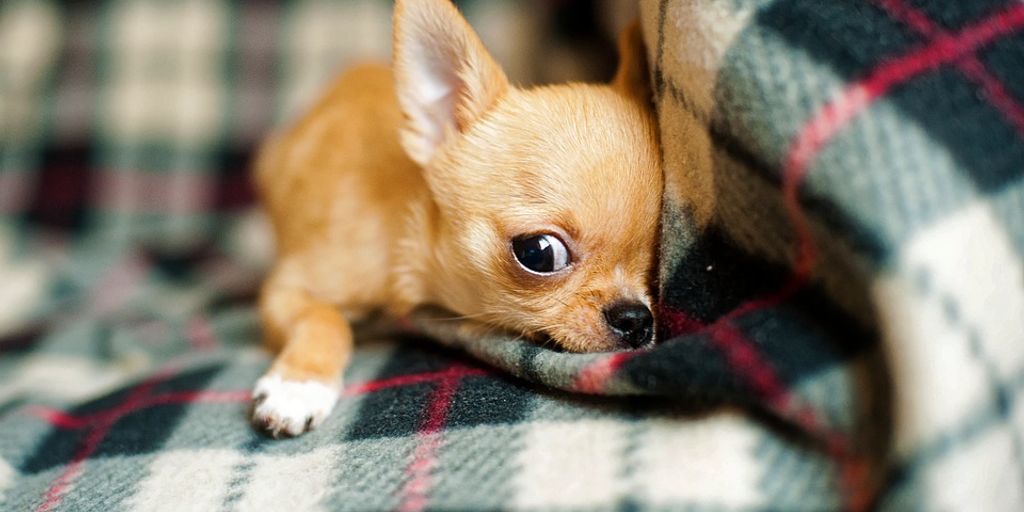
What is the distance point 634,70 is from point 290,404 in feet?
2.60

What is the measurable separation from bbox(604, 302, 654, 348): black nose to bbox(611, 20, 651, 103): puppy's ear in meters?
0.41

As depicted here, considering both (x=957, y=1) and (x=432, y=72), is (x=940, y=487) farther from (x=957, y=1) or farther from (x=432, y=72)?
(x=432, y=72)

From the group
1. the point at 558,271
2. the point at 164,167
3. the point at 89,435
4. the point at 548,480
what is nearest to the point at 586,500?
the point at 548,480

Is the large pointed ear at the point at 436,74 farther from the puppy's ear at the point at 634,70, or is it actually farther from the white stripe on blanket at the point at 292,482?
the white stripe on blanket at the point at 292,482

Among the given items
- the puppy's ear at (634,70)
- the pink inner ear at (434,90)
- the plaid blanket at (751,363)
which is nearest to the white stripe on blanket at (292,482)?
the plaid blanket at (751,363)

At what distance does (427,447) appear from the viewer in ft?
3.28

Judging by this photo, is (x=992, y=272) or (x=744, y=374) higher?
(x=992, y=272)

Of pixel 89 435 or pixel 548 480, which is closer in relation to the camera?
pixel 548 480

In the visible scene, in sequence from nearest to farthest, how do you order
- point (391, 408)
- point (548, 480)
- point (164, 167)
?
1. point (548, 480)
2. point (391, 408)
3. point (164, 167)

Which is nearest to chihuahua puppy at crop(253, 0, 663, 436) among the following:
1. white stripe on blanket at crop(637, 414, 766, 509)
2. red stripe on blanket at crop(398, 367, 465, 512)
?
red stripe on blanket at crop(398, 367, 465, 512)

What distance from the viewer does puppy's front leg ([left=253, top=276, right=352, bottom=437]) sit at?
1.13m

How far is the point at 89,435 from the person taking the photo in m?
1.23

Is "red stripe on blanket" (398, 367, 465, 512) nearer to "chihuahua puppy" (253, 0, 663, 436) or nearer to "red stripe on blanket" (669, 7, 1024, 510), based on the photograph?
"chihuahua puppy" (253, 0, 663, 436)

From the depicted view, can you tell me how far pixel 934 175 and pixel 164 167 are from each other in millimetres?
2424
